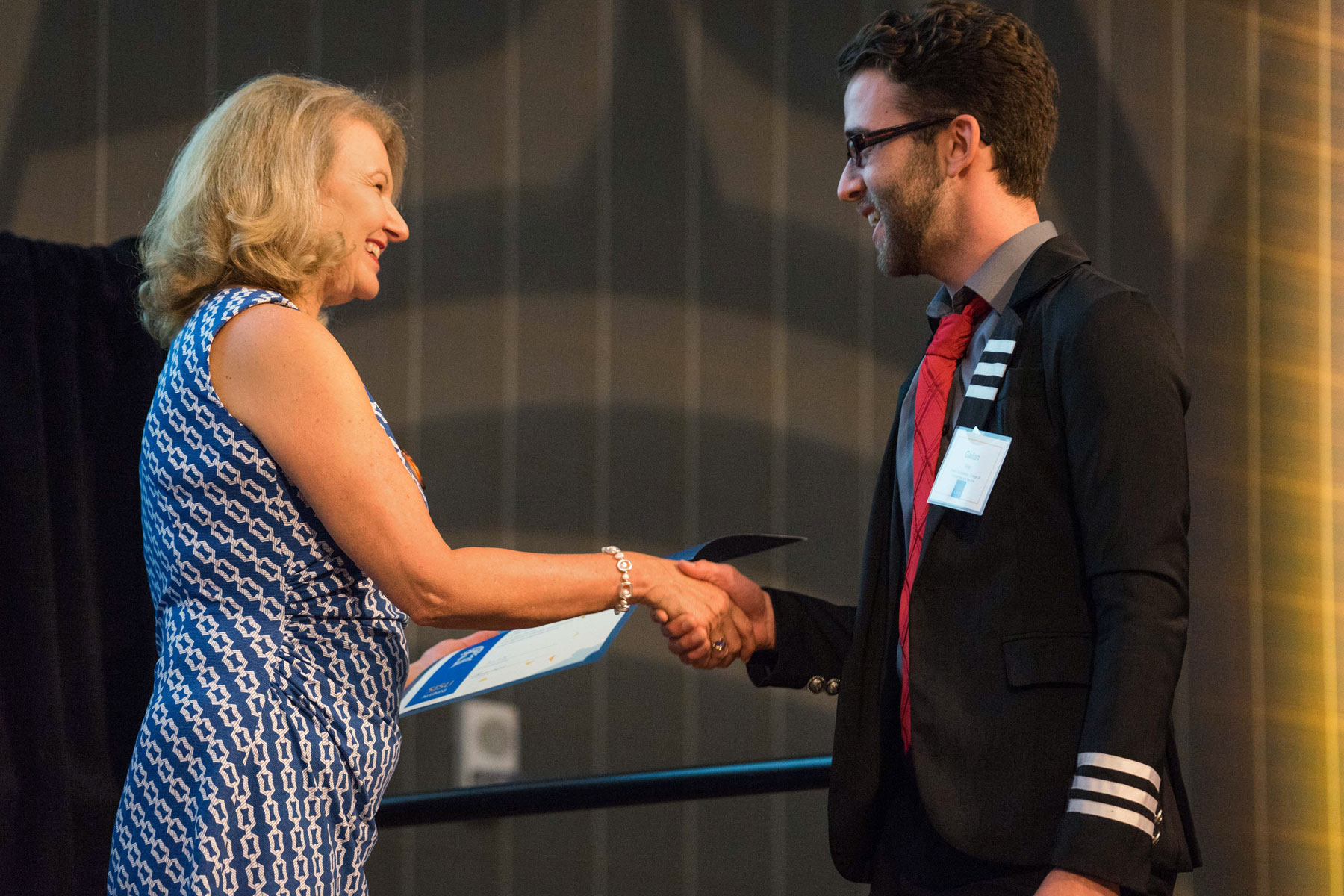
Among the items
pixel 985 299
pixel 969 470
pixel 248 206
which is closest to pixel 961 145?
pixel 985 299

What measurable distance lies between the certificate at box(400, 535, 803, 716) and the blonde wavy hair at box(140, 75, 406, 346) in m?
0.52

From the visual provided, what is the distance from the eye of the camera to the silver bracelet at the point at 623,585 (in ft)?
5.04

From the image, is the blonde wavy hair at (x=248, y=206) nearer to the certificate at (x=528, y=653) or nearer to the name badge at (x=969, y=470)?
the certificate at (x=528, y=653)

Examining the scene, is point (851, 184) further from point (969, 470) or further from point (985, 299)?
point (969, 470)

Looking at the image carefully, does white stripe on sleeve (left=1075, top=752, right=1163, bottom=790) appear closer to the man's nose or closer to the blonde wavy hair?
the man's nose

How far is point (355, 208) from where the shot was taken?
4.83 feet

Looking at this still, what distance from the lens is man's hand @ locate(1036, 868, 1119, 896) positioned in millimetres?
1099

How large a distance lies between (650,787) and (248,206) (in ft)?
3.16

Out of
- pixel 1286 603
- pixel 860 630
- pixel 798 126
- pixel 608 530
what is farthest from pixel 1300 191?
pixel 860 630

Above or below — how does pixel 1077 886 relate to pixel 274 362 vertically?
below

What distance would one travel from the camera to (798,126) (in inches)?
125

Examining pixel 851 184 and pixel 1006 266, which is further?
pixel 851 184

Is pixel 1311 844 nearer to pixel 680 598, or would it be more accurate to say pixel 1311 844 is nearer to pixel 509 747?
pixel 509 747

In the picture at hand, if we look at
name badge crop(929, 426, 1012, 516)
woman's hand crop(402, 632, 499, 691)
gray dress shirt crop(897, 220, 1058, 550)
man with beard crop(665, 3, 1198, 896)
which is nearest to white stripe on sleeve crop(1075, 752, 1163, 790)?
man with beard crop(665, 3, 1198, 896)
